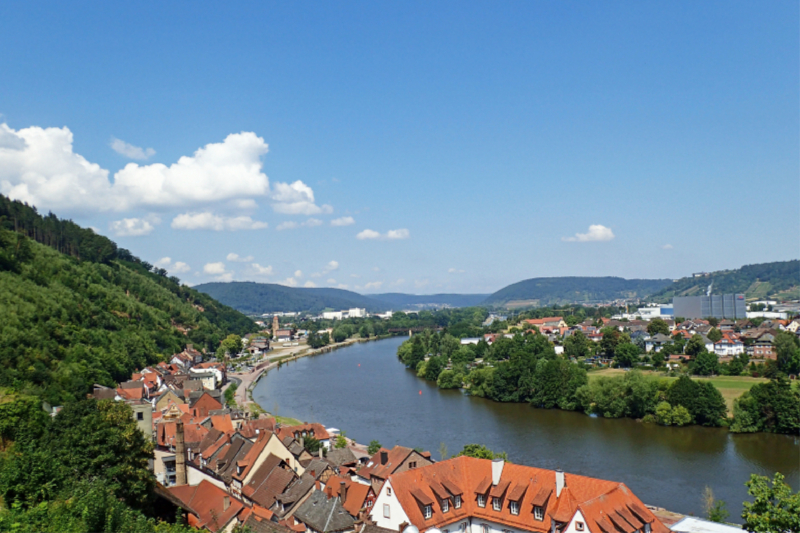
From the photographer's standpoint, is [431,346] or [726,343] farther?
[431,346]

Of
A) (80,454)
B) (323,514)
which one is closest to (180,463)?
(323,514)

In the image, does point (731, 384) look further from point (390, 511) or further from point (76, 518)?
point (76, 518)

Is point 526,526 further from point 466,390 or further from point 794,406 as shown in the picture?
point 466,390

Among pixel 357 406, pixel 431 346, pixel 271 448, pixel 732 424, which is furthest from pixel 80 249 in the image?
pixel 732 424

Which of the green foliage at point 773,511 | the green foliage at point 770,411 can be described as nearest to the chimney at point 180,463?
the green foliage at point 773,511

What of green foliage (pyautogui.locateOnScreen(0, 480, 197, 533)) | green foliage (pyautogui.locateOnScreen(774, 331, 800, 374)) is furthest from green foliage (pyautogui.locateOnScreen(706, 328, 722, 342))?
green foliage (pyautogui.locateOnScreen(0, 480, 197, 533))

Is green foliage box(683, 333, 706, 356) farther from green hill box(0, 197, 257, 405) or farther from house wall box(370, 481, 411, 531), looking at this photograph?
green hill box(0, 197, 257, 405)
